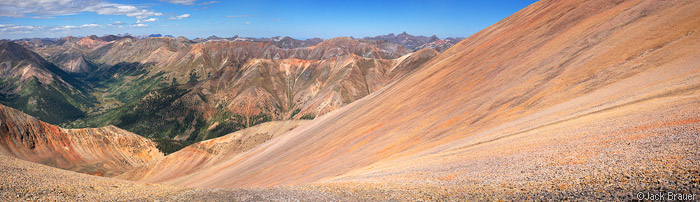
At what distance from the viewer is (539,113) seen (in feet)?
84.4

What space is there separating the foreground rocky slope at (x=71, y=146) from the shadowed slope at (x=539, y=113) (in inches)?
1893

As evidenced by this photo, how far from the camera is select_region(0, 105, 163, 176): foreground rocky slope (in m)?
76.6

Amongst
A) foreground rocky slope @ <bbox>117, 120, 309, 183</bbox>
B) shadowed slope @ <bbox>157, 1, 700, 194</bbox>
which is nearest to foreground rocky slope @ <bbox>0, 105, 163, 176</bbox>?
foreground rocky slope @ <bbox>117, 120, 309, 183</bbox>

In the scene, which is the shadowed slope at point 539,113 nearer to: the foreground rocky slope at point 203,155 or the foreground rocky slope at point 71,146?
the foreground rocky slope at point 203,155

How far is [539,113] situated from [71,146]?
120362 millimetres

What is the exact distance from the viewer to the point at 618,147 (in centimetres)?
1378

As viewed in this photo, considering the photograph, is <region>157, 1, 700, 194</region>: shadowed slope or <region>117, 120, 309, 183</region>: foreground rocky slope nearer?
<region>157, 1, 700, 194</region>: shadowed slope

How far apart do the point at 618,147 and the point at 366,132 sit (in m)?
33.4

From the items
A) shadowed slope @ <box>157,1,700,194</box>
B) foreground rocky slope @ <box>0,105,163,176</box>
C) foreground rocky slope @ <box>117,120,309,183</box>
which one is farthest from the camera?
foreground rocky slope @ <box>117,120,309,183</box>

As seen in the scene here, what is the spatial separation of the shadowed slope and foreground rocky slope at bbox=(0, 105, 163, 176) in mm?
48085

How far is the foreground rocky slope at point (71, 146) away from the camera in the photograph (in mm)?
76625

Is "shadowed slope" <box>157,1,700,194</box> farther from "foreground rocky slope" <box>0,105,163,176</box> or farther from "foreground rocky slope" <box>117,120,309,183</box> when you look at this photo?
"foreground rocky slope" <box>0,105,163,176</box>

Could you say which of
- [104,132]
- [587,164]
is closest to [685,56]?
[587,164]

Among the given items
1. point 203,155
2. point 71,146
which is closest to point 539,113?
point 203,155
